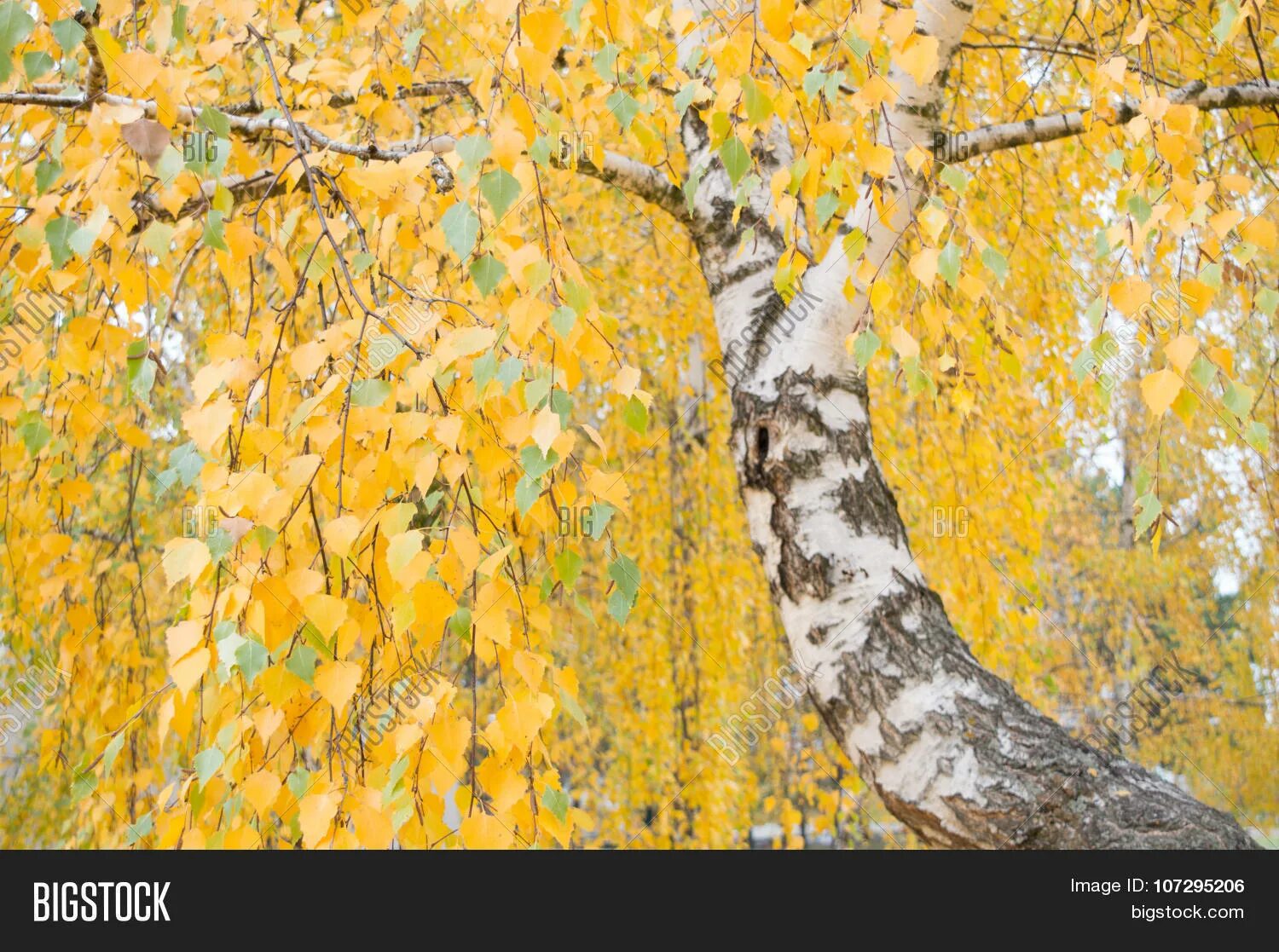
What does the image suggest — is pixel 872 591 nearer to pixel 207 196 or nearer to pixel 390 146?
pixel 390 146

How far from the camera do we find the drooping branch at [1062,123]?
1.59m

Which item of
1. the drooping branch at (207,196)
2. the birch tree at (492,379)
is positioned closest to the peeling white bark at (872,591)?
the birch tree at (492,379)

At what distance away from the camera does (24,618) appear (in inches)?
83.9

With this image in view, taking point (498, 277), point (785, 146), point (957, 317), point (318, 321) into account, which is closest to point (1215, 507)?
point (957, 317)

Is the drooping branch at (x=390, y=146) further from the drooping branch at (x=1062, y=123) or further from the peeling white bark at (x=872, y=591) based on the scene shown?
the drooping branch at (x=1062, y=123)

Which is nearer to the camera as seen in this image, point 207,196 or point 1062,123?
point 207,196

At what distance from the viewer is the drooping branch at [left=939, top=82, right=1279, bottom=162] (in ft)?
5.22

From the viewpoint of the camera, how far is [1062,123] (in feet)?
5.35

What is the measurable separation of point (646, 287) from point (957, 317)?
1.18m

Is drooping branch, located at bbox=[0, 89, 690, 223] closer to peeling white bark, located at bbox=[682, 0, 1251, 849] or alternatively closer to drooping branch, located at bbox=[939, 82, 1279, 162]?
peeling white bark, located at bbox=[682, 0, 1251, 849]

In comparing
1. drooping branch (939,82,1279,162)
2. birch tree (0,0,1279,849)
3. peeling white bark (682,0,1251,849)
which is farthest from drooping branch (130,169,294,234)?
drooping branch (939,82,1279,162)

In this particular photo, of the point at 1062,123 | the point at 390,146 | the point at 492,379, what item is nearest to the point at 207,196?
the point at 390,146

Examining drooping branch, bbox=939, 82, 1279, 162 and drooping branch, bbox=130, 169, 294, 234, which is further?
drooping branch, bbox=939, 82, 1279, 162
